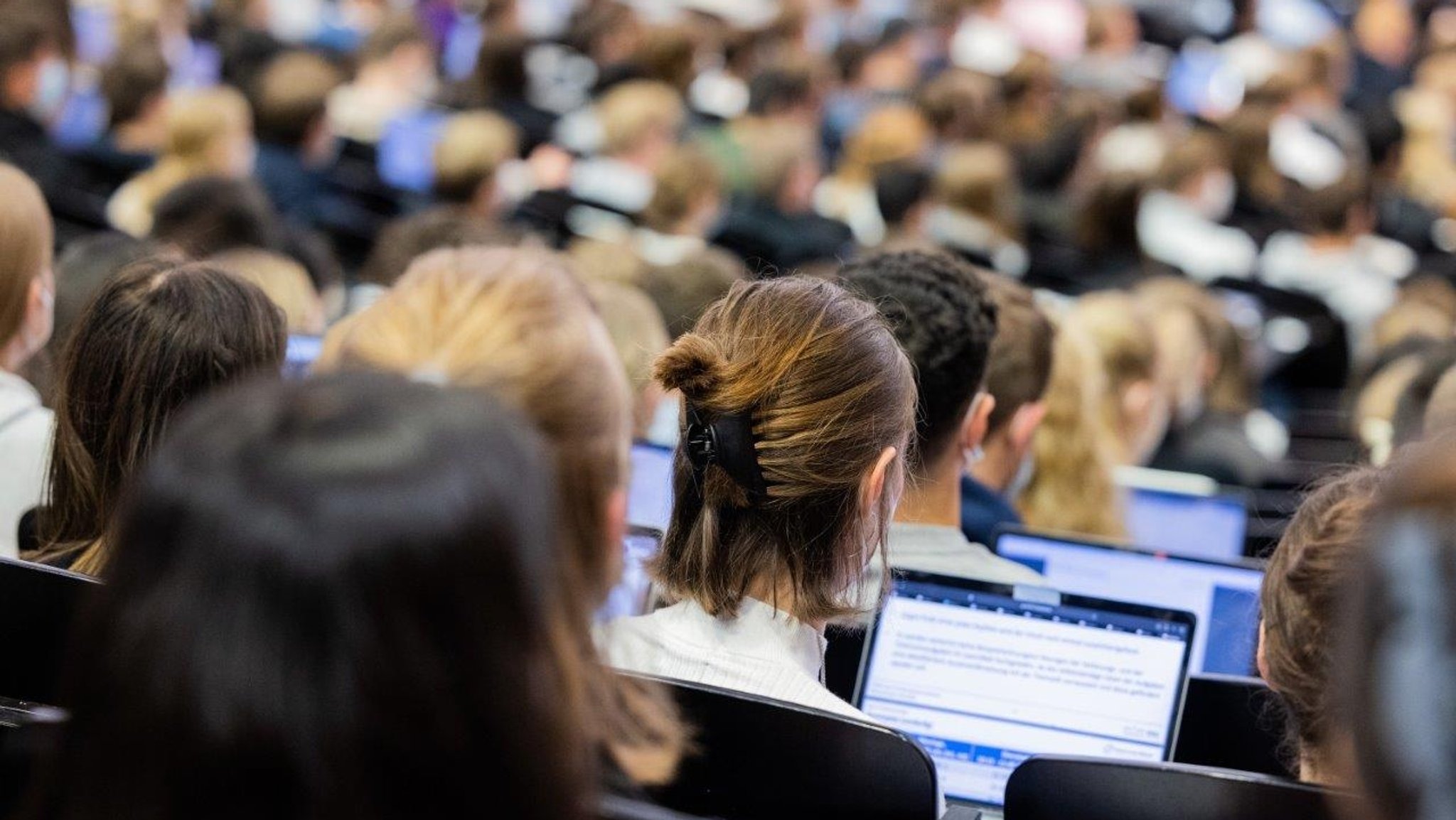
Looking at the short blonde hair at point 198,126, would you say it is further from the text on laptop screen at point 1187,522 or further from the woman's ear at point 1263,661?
the woman's ear at point 1263,661

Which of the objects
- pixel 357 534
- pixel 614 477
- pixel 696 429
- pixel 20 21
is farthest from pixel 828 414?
pixel 20 21

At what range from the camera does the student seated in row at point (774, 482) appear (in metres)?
1.82

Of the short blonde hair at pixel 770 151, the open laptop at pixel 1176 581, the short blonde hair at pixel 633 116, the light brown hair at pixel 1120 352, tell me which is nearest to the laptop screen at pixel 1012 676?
the open laptop at pixel 1176 581

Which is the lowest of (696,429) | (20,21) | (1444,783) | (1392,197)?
(1444,783)

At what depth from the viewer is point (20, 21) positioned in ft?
19.4

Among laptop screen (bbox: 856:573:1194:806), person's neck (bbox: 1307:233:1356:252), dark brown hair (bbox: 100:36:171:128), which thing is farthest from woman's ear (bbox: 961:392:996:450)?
person's neck (bbox: 1307:233:1356:252)

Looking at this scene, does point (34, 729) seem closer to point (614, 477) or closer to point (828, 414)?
point (614, 477)

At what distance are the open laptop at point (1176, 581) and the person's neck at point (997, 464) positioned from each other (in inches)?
13.1

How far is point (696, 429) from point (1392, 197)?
7793 millimetres

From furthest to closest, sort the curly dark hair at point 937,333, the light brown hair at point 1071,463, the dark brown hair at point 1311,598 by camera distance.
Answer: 1. the light brown hair at point 1071,463
2. the curly dark hair at point 937,333
3. the dark brown hair at point 1311,598

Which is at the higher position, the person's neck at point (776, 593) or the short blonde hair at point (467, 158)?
the short blonde hair at point (467, 158)

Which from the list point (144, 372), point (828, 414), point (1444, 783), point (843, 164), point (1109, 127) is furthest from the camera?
point (1109, 127)

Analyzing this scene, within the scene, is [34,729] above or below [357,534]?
below

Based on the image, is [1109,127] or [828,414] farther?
[1109,127]
